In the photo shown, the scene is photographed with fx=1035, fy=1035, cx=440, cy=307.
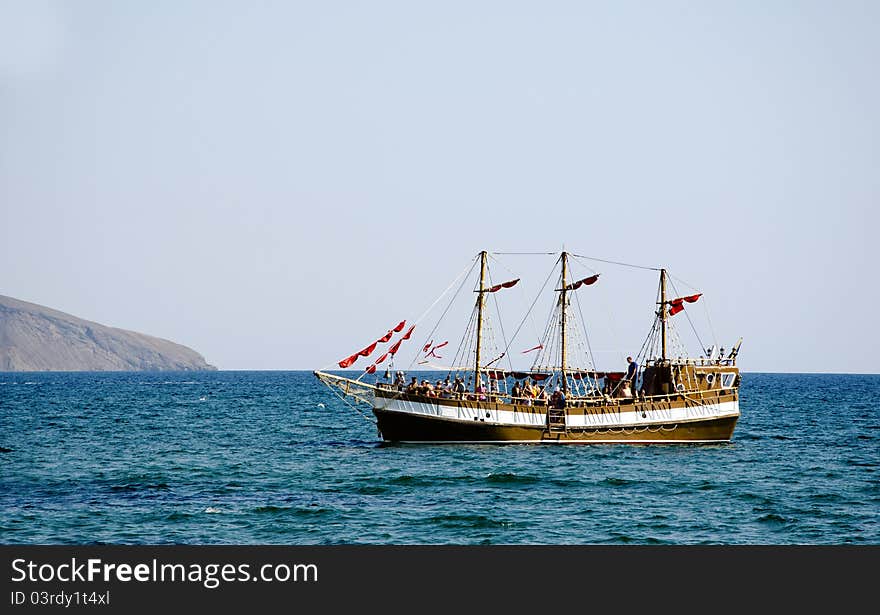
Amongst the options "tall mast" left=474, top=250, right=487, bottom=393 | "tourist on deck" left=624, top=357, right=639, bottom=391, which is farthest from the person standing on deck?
"tall mast" left=474, top=250, right=487, bottom=393

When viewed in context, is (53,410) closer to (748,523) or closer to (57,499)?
(57,499)

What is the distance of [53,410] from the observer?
117 m

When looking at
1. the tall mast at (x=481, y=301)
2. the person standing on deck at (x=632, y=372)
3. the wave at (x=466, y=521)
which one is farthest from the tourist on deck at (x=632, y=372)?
the wave at (x=466, y=521)

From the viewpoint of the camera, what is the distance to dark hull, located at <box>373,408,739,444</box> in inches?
2557

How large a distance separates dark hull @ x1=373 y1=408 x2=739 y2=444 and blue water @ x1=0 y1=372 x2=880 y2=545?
971 millimetres

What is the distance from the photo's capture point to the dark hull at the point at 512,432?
6494 centimetres

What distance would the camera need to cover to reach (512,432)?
216 feet

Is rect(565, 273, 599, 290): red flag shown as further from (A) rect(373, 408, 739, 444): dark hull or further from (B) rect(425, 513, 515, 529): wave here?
(B) rect(425, 513, 515, 529): wave

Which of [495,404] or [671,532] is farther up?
[495,404]

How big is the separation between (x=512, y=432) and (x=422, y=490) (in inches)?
766

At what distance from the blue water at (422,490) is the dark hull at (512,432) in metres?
0.97

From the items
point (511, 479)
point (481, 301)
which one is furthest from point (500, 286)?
point (511, 479)
